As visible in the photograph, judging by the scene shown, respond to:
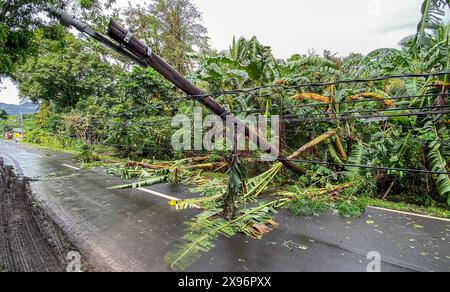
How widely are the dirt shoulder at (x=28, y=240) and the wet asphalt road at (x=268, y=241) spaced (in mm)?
235

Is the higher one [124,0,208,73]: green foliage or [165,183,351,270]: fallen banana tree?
[124,0,208,73]: green foliage

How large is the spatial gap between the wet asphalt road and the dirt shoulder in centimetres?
23

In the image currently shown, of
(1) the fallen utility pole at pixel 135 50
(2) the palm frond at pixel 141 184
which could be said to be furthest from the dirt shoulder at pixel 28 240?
(1) the fallen utility pole at pixel 135 50

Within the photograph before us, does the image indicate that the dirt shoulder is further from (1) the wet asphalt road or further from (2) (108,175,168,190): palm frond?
(2) (108,175,168,190): palm frond

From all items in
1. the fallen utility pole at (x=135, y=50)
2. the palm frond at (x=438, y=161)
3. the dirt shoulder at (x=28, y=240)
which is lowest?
the dirt shoulder at (x=28, y=240)

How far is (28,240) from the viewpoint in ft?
12.0

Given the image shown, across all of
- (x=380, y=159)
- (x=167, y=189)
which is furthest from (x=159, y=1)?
(x=380, y=159)

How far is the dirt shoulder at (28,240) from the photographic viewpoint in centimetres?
302

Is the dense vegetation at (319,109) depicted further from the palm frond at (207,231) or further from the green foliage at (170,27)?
the green foliage at (170,27)

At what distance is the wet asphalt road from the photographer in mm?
3025

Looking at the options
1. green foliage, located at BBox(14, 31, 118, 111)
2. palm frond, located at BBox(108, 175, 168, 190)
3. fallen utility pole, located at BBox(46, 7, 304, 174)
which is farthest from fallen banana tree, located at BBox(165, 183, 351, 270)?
green foliage, located at BBox(14, 31, 118, 111)

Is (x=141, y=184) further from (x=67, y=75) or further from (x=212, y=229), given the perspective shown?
(x=67, y=75)

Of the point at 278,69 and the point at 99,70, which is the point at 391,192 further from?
the point at 99,70
